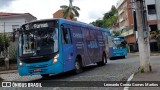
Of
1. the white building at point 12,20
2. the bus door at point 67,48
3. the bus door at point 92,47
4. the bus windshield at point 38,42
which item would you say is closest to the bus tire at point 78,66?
the bus door at point 67,48

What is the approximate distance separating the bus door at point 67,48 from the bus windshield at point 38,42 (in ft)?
2.04

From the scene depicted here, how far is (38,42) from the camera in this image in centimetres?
1836

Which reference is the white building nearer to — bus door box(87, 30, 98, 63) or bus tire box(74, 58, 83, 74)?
bus door box(87, 30, 98, 63)

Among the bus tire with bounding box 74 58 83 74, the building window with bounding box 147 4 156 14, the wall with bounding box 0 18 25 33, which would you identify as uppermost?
the building window with bounding box 147 4 156 14

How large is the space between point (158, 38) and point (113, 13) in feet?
192

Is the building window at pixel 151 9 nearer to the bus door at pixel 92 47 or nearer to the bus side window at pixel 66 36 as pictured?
the bus door at pixel 92 47

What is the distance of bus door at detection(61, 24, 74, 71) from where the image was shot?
18.7 meters

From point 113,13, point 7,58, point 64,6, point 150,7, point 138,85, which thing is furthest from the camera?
point 113,13

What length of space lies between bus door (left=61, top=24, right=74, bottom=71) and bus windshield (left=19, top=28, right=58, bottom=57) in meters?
0.62

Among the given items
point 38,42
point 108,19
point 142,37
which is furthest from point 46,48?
point 108,19

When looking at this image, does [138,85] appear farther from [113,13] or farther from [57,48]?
[113,13]

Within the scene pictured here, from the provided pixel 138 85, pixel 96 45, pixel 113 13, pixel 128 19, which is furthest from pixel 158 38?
pixel 113 13

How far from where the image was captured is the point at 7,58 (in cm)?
4681

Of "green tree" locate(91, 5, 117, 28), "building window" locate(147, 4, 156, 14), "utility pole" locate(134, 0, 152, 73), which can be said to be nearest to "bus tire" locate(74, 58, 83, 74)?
"utility pole" locate(134, 0, 152, 73)
